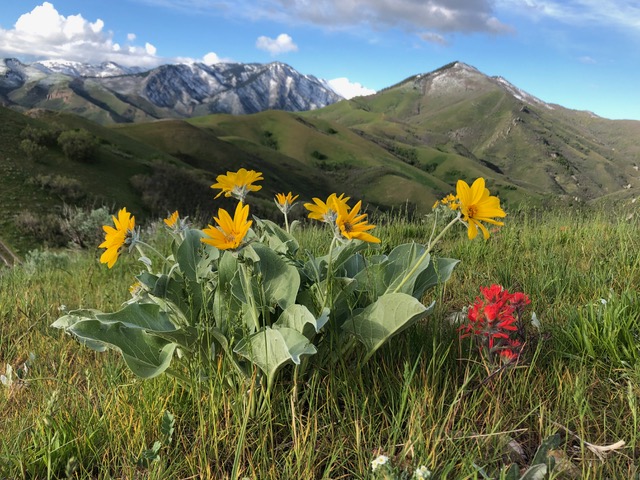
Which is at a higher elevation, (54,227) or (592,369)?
(592,369)

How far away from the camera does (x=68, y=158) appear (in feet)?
111

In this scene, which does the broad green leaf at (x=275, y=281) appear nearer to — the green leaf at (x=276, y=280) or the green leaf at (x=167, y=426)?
the green leaf at (x=276, y=280)

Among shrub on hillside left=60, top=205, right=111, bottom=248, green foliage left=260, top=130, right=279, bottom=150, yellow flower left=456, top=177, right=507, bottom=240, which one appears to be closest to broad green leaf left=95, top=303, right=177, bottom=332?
yellow flower left=456, top=177, right=507, bottom=240

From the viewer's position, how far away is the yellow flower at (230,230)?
1.42 m

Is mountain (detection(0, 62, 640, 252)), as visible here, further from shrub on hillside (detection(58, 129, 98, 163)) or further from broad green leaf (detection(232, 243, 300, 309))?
broad green leaf (detection(232, 243, 300, 309))

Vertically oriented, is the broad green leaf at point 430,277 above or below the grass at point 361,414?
above

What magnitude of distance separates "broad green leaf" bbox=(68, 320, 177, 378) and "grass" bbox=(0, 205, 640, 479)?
117 millimetres

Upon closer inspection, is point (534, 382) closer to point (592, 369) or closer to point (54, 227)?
point (592, 369)

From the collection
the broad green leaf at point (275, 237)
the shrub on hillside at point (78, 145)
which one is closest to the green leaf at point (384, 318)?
the broad green leaf at point (275, 237)

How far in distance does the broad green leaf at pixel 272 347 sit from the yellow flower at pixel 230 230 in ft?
1.10

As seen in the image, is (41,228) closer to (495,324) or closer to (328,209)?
(328,209)

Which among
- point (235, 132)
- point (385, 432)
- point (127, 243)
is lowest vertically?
point (385, 432)

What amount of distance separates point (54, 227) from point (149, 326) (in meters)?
24.1

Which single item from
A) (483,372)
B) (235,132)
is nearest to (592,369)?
(483,372)
